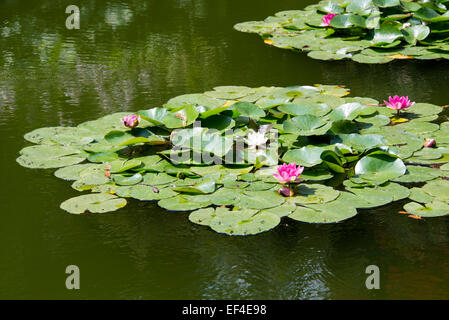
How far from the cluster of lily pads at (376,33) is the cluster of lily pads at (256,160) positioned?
4.63ft

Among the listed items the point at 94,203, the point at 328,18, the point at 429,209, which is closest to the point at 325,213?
the point at 429,209

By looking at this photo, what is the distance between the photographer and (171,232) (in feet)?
9.61

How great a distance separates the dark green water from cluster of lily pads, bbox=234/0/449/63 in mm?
187

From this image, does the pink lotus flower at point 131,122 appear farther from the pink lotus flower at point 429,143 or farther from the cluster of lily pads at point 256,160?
the pink lotus flower at point 429,143

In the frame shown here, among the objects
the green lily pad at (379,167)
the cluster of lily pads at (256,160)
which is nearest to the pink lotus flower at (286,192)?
the cluster of lily pads at (256,160)

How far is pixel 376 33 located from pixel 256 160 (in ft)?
8.97

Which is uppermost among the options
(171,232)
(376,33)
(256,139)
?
(376,33)

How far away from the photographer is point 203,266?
2.67 m

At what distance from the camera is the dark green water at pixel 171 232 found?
255cm

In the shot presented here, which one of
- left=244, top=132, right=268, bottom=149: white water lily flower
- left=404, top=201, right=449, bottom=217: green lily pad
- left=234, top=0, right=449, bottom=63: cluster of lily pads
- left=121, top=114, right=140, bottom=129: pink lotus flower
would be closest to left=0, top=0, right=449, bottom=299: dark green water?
left=404, top=201, right=449, bottom=217: green lily pad

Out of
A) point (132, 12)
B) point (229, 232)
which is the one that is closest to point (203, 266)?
point (229, 232)

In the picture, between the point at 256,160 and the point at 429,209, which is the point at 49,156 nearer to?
the point at 256,160
